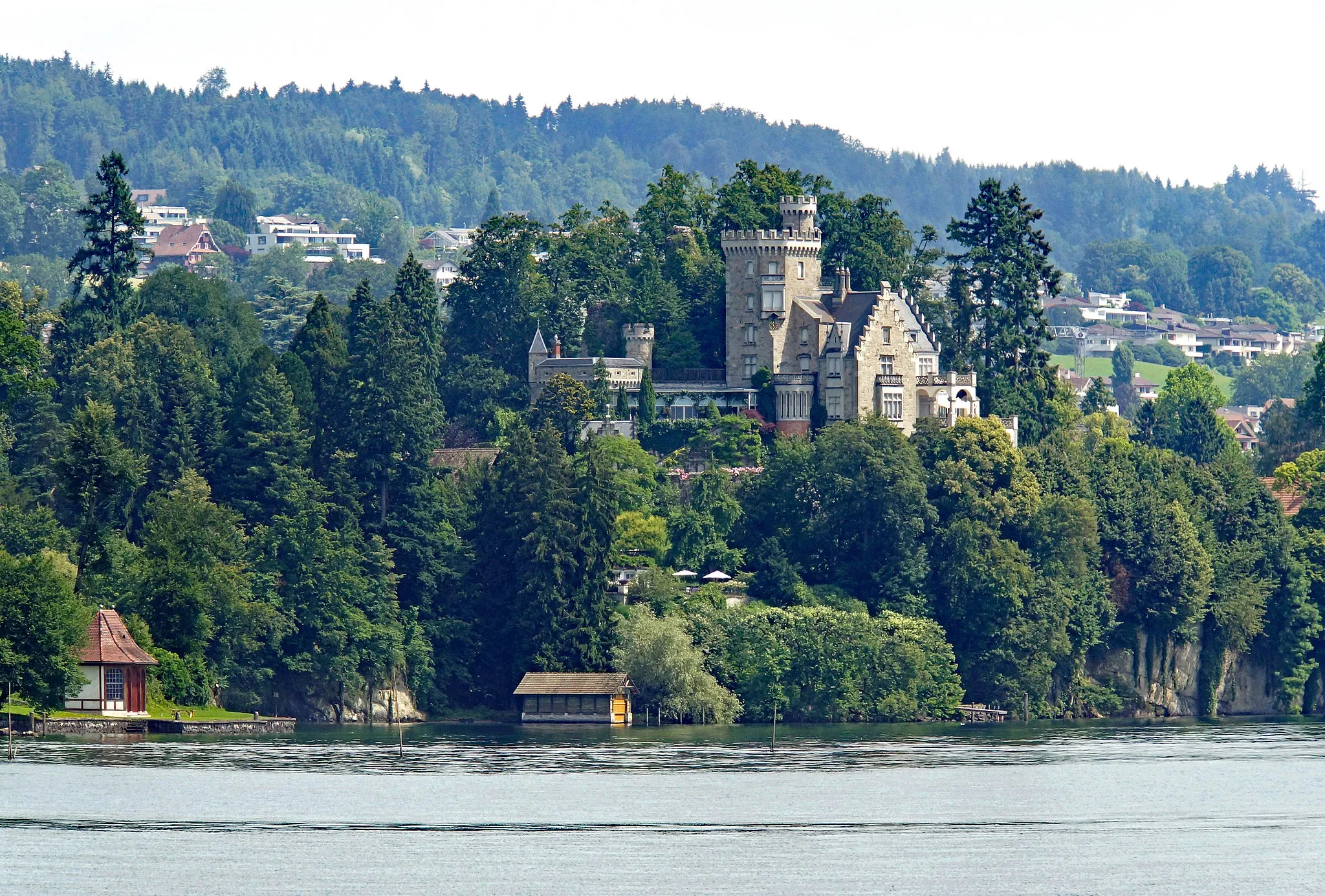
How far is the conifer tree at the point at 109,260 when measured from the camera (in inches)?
5620

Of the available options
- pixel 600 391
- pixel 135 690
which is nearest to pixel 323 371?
pixel 600 391

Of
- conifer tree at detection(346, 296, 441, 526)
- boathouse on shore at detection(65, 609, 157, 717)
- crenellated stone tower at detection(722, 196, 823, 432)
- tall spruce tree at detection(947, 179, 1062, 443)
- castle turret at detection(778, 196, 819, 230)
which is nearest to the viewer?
boathouse on shore at detection(65, 609, 157, 717)

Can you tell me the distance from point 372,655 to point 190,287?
40.8 meters

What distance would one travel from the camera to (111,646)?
105 metres

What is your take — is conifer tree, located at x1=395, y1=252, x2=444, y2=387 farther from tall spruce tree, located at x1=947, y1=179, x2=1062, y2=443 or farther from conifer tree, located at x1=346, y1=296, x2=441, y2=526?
tall spruce tree, located at x1=947, y1=179, x2=1062, y2=443

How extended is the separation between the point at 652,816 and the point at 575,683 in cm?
3401

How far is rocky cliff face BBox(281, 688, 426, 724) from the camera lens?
117625 millimetres

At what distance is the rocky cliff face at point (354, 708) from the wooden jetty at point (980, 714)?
25515 mm

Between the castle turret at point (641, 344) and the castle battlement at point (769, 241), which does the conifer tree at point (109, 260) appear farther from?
the castle battlement at point (769, 241)

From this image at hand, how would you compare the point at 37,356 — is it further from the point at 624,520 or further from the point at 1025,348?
the point at 1025,348

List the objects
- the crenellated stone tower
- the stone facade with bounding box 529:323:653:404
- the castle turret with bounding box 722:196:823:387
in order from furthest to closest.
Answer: the castle turret with bounding box 722:196:823:387
the crenellated stone tower
the stone facade with bounding box 529:323:653:404

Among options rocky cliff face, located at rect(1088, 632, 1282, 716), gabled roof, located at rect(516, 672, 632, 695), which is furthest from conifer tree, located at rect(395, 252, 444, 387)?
rocky cliff face, located at rect(1088, 632, 1282, 716)

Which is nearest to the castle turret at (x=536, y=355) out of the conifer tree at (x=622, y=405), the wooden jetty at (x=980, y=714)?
the conifer tree at (x=622, y=405)

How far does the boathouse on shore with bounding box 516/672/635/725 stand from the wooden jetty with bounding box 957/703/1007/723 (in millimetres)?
17329
